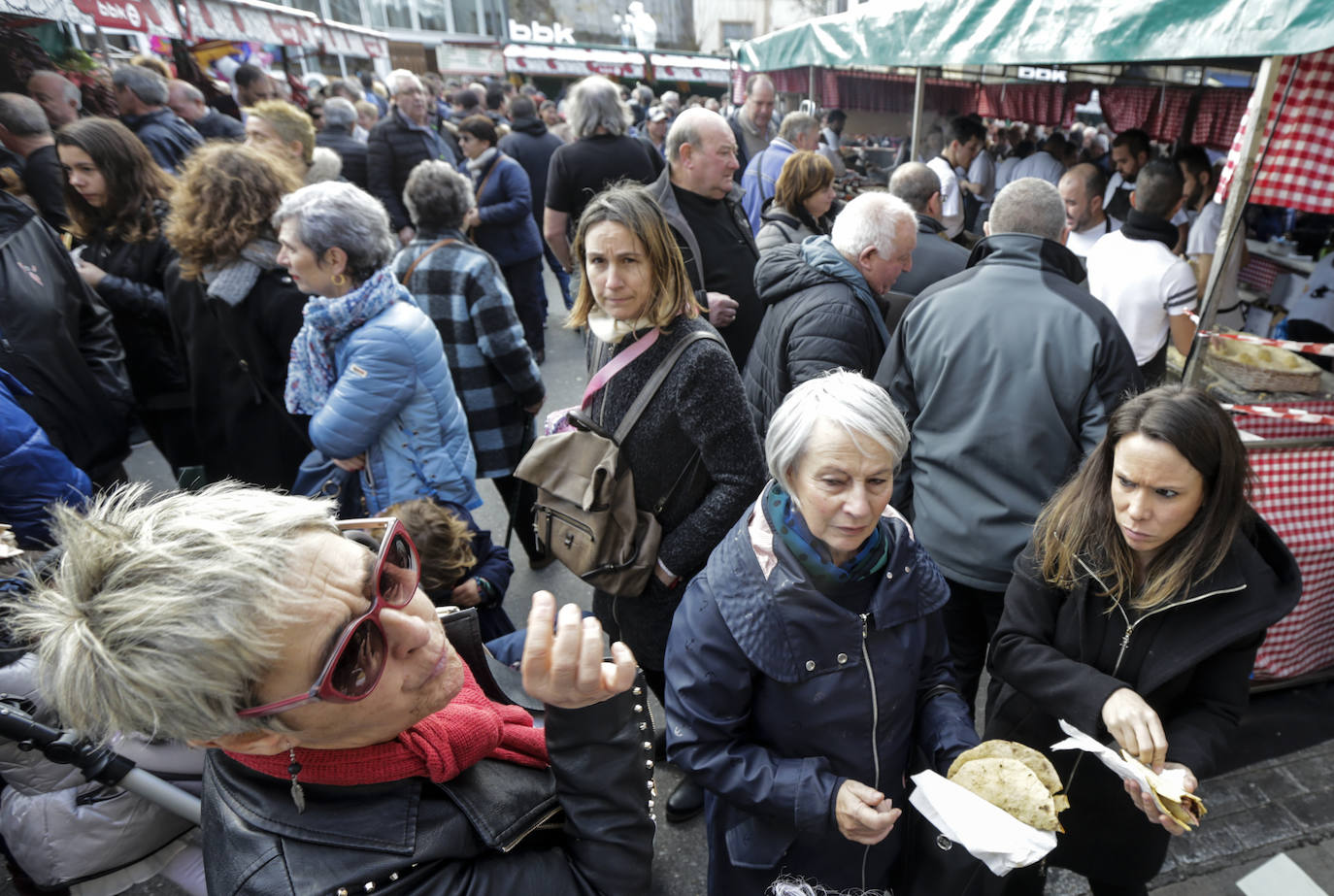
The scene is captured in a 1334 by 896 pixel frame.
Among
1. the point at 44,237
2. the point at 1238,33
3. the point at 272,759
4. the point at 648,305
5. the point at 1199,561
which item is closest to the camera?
the point at 272,759

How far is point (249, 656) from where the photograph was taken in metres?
0.87

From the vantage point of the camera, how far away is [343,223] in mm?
2342

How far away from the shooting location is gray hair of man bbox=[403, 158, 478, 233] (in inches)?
128

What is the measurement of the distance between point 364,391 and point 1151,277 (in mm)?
3370

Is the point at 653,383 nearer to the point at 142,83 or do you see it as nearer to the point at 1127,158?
the point at 142,83

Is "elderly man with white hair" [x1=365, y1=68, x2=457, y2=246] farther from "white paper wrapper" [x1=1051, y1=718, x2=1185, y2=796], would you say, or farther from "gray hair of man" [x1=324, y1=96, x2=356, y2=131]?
"white paper wrapper" [x1=1051, y1=718, x2=1185, y2=796]

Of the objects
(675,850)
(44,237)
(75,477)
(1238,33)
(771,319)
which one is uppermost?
(1238,33)

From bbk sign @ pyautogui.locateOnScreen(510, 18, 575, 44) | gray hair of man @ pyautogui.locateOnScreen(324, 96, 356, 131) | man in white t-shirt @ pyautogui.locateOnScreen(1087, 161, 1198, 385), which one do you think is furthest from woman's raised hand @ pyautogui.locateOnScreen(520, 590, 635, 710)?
bbk sign @ pyautogui.locateOnScreen(510, 18, 575, 44)

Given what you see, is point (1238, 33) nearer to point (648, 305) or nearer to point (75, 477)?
point (648, 305)

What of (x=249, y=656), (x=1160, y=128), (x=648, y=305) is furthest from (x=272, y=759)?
(x=1160, y=128)

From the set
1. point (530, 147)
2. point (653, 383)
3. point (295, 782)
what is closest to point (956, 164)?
point (530, 147)

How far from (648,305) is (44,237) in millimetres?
2442

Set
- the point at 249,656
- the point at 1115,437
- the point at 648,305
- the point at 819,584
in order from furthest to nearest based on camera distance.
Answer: the point at 648,305 < the point at 1115,437 < the point at 819,584 < the point at 249,656

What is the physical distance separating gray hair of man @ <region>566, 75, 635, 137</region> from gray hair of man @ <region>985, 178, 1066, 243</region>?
2.83 m
